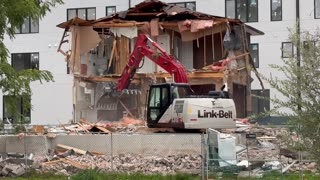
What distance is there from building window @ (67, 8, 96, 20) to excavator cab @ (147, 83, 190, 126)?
80.3 ft

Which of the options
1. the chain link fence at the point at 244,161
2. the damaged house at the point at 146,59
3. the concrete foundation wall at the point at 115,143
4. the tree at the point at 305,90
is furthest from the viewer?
the damaged house at the point at 146,59

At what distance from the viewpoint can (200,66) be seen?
42781 mm

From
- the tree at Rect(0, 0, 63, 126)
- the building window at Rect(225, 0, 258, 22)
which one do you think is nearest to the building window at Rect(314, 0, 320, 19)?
the building window at Rect(225, 0, 258, 22)

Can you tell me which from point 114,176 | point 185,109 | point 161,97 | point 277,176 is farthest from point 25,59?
point 277,176

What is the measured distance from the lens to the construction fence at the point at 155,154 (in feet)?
71.9

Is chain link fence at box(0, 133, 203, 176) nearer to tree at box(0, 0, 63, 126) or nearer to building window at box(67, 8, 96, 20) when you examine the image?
tree at box(0, 0, 63, 126)

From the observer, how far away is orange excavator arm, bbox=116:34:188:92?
31562 millimetres

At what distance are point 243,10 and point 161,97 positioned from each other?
22503 millimetres

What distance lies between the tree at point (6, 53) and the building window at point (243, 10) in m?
33.9

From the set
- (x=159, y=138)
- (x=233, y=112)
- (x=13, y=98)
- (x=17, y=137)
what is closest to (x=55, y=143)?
(x=17, y=137)

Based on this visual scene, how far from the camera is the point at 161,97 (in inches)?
1118

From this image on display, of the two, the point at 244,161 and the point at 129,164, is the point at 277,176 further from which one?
the point at 129,164

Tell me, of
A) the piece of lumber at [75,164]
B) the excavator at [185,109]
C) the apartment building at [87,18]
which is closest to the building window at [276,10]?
the apartment building at [87,18]

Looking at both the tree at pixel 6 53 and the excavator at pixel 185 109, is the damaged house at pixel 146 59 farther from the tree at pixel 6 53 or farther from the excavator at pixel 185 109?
the tree at pixel 6 53
